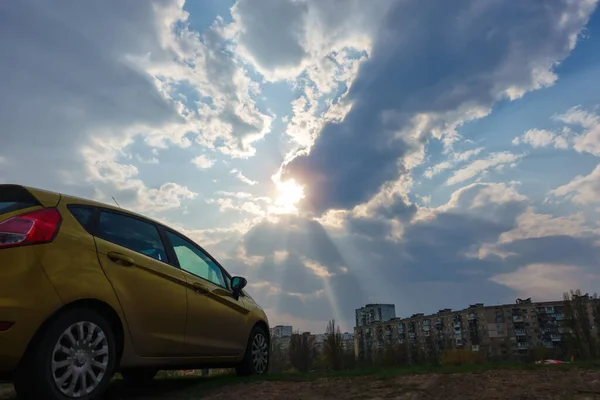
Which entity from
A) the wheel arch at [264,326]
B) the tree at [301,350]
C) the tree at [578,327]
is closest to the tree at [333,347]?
the tree at [301,350]

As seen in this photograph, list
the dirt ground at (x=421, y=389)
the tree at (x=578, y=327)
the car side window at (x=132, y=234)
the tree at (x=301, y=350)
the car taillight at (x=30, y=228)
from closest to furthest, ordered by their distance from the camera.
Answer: the car taillight at (x=30, y=228) → the dirt ground at (x=421, y=389) → the car side window at (x=132, y=234) → the tree at (x=578, y=327) → the tree at (x=301, y=350)

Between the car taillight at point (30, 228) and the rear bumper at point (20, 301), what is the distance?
0.07 m

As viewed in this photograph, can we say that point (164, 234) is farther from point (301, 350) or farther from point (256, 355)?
point (301, 350)

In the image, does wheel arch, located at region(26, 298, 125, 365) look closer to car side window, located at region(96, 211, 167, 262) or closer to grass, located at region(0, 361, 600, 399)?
car side window, located at region(96, 211, 167, 262)

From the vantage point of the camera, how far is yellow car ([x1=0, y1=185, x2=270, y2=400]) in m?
3.04

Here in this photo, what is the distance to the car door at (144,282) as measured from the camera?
384 cm

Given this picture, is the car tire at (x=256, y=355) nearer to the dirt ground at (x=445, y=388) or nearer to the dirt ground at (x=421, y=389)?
the dirt ground at (x=421, y=389)

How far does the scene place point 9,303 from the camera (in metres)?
2.95

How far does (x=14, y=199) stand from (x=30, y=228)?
40 centimetres

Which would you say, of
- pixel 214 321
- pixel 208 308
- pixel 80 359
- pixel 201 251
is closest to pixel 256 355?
pixel 214 321

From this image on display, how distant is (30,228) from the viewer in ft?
10.6

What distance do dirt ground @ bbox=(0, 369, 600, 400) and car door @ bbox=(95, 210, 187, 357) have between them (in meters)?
0.78

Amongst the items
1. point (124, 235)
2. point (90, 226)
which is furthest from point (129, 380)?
point (90, 226)

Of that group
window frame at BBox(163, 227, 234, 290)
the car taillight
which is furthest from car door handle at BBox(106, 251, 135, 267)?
window frame at BBox(163, 227, 234, 290)
